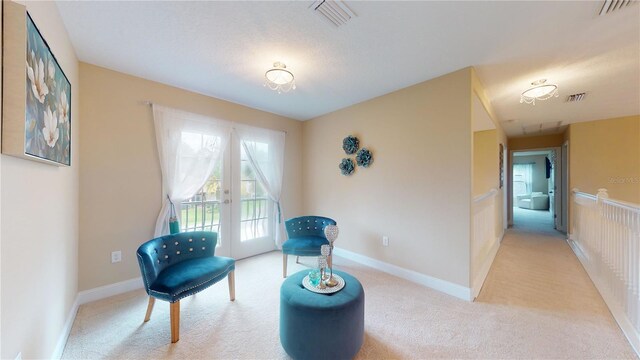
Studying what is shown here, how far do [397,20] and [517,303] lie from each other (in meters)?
2.85

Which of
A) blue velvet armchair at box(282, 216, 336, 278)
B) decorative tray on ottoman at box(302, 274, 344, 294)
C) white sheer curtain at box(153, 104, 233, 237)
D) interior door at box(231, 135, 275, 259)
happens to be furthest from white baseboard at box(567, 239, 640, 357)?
white sheer curtain at box(153, 104, 233, 237)

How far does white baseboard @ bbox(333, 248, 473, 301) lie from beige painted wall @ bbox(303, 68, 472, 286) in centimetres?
6

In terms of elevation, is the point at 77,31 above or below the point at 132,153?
above

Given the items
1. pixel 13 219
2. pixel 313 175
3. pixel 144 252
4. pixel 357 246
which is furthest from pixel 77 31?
pixel 357 246

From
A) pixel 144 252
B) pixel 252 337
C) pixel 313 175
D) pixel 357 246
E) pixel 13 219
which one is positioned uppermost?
pixel 313 175

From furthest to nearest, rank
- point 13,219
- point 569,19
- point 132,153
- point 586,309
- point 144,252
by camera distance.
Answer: point 132,153, point 586,309, point 144,252, point 569,19, point 13,219

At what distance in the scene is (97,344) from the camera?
169 cm

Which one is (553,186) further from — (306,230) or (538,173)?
(306,230)

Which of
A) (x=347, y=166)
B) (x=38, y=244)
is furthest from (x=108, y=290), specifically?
(x=347, y=166)

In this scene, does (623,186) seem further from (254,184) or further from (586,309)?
(254,184)

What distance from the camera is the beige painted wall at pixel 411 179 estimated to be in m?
2.40

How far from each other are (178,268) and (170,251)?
0.76 ft

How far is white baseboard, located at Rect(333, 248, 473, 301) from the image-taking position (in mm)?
2355

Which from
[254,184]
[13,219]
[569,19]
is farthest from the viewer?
[254,184]
